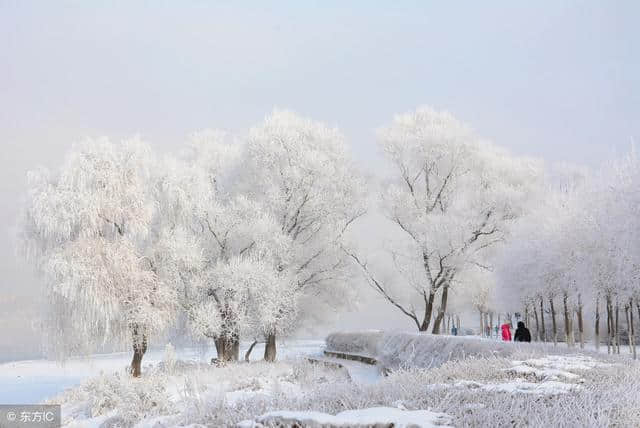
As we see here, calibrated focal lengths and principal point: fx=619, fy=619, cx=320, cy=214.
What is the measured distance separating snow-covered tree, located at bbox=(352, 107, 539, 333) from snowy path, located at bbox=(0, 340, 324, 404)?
7.73m

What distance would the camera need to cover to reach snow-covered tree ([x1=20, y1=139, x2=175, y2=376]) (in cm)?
1892

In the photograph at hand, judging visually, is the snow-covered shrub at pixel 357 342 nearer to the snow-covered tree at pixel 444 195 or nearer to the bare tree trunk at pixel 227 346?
the snow-covered tree at pixel 444 195

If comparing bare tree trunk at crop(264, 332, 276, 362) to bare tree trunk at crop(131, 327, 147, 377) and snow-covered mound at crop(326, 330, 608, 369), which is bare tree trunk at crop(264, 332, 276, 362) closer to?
snow-covered mound at crop(326, 330, 608, 369)

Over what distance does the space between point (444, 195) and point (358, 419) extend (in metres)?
28.2

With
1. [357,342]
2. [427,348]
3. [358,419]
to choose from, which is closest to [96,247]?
[427,348]

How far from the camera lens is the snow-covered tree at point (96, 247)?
18.9m

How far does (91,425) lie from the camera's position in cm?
1180

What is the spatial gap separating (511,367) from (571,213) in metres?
18.4

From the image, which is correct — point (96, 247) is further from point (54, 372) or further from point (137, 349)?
point (54, 372)

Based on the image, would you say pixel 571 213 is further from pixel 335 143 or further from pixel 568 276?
pixel 335 143

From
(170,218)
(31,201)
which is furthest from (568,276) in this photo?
(31,201)

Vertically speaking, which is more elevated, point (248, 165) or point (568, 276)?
point (248, 165)

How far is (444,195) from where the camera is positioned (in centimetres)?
3244

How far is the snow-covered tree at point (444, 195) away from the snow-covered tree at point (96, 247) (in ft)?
41.8
